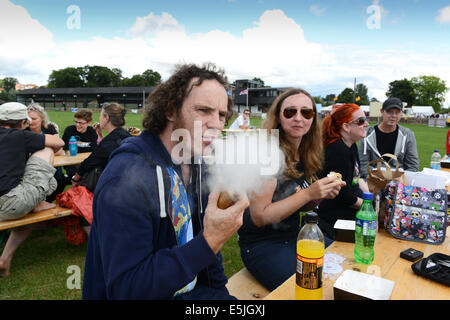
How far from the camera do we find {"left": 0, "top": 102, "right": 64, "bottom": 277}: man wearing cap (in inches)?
128

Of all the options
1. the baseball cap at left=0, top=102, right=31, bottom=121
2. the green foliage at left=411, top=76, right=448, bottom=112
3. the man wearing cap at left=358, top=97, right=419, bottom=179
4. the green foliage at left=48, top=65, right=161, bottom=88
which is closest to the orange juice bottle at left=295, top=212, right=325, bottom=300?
the baseball cap at left=0, top=102, right=31, bottom=121

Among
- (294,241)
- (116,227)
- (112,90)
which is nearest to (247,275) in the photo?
(294,241)

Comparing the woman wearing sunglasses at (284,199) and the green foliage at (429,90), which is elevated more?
the green foliage at (429,90)

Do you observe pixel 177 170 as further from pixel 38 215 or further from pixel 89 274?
pixel 38 215

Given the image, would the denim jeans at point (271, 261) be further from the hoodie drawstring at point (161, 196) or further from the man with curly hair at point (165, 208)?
the hoodie drawstring at point (161, 196)

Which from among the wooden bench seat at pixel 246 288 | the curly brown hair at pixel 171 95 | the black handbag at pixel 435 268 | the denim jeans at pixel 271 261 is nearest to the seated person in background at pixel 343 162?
the denim jeans at pixel 271 261

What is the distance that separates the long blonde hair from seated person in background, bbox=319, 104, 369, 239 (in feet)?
0.77

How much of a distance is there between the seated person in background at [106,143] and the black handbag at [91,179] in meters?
0.05

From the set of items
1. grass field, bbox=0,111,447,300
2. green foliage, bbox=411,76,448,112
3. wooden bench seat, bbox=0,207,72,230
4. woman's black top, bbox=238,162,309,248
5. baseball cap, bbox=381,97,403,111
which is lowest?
grass field, bbox=0,111,447,300

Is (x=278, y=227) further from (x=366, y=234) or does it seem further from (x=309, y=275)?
(x=309, y=275)

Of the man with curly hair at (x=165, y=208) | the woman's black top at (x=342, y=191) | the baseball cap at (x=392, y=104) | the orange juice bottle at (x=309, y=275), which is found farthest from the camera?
the baseball cap at (x=392, y=104)

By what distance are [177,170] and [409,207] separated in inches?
71.9

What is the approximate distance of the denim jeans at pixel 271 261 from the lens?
7.02 ft

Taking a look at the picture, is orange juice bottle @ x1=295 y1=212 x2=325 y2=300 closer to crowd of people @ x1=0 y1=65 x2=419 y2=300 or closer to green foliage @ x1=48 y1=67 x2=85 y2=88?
crowd of people @ x1=0 y1=65 x2=419 y2=300
